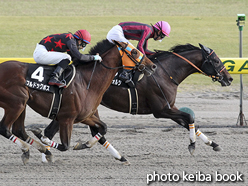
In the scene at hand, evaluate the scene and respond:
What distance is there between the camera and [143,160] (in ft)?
18.7

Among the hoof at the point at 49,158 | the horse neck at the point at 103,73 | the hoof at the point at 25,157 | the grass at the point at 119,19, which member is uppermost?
the horse neck at the point at 103,73

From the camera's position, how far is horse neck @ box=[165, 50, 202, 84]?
20.8 feet

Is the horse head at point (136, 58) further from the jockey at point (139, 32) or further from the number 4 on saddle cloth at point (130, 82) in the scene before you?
the jockey at point (139, 32)

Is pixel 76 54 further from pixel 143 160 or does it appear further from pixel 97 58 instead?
pixel 143 160

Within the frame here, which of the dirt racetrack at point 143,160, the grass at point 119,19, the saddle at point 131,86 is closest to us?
the dirt racetrack at point 143,160

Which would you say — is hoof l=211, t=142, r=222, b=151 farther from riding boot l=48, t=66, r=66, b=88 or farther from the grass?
the grass

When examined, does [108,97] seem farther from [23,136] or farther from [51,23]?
[51,23]

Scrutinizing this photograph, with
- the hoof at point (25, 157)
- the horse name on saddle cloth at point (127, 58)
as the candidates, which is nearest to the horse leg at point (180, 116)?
the horse name on saddle cloth at point (127, 58)

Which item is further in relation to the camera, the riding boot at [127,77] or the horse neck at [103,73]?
the riding boot at [127,77]

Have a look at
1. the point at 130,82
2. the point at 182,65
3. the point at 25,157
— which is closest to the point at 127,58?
the point at 130,82

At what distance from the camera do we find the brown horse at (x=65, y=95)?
5102mm

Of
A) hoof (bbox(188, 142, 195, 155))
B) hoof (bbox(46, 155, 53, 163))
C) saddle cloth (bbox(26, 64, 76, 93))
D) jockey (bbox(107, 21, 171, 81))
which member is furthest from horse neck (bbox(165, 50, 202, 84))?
hoof (bbox(46, 155, 53, 163))

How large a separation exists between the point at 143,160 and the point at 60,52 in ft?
6.25

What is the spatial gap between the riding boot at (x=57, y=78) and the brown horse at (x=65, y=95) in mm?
122
